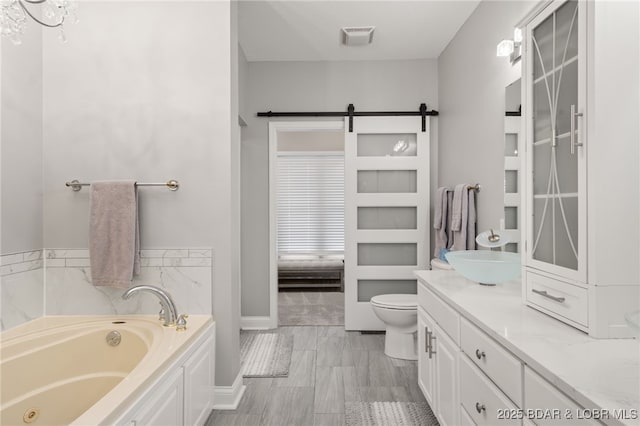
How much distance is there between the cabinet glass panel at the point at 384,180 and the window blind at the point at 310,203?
2.65 metres

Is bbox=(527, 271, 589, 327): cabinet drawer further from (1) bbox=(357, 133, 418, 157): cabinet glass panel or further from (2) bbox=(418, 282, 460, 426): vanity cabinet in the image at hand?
(1) bbox=(357, 133, 418, 157): cabinet glass panel

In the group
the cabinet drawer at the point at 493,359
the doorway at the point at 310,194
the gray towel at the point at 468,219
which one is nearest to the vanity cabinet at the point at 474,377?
the cabinet drawer at the point at 493,359

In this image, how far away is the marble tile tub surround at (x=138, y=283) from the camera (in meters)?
2.32

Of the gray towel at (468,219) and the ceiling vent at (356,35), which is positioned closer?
the gray towel at (468,219)

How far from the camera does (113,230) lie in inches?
87.5

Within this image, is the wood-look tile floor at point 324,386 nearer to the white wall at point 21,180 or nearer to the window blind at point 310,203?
the white wall at point 21,180

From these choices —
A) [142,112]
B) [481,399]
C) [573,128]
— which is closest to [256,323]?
[142,112]

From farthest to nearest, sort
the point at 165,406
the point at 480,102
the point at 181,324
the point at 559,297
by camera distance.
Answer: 1. the point at 480,102
2. the point at 181,324
3. the point at 165,406
4. the point at 559,297

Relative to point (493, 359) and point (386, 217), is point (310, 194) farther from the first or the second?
point (493, 359)

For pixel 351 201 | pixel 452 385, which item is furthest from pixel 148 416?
pixel 351 201

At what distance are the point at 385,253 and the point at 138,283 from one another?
2259 mm

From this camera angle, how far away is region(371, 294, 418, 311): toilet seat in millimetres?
2957

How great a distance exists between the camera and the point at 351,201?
12.2 feet

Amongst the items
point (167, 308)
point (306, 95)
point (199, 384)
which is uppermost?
point (306, 95)
